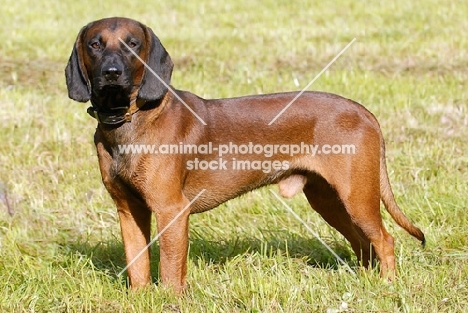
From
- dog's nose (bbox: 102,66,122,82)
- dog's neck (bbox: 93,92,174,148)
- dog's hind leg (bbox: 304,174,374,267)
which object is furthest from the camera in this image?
dog's hind leg (bbox: 304,174,374,267)

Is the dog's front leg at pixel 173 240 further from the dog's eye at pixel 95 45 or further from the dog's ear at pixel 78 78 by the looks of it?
the dog's eye at pixel 95 45

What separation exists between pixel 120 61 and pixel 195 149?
0.75 metres

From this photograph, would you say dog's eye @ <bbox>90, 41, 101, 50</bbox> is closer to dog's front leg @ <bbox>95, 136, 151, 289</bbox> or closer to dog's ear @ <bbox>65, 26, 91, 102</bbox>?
dog's ear @ <bbox>65, 26, 91, 102</bbox>

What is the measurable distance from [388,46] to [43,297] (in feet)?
24.4

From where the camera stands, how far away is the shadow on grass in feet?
16.5

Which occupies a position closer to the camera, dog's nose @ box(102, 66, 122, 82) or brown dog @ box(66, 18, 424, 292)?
dog's nose @ box(102, 66, 122, 82)

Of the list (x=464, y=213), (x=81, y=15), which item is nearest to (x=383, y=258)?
(x=464, y=213)

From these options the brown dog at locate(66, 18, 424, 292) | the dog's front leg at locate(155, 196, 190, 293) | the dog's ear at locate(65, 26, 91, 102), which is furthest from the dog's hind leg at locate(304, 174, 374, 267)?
the dog's ear at locate(65, 26, 91, 102)

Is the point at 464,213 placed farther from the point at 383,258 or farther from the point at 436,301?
the point at 436,301

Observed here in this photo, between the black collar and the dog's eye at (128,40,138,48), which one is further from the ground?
the dog's eye at (128,40,138,48)

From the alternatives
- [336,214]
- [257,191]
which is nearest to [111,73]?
[336,214]

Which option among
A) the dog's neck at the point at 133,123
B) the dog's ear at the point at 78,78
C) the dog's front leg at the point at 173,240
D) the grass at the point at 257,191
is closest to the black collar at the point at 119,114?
the dog's neck at the point at 133,123

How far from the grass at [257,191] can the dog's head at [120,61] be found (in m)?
1.11

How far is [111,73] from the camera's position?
4.05m
